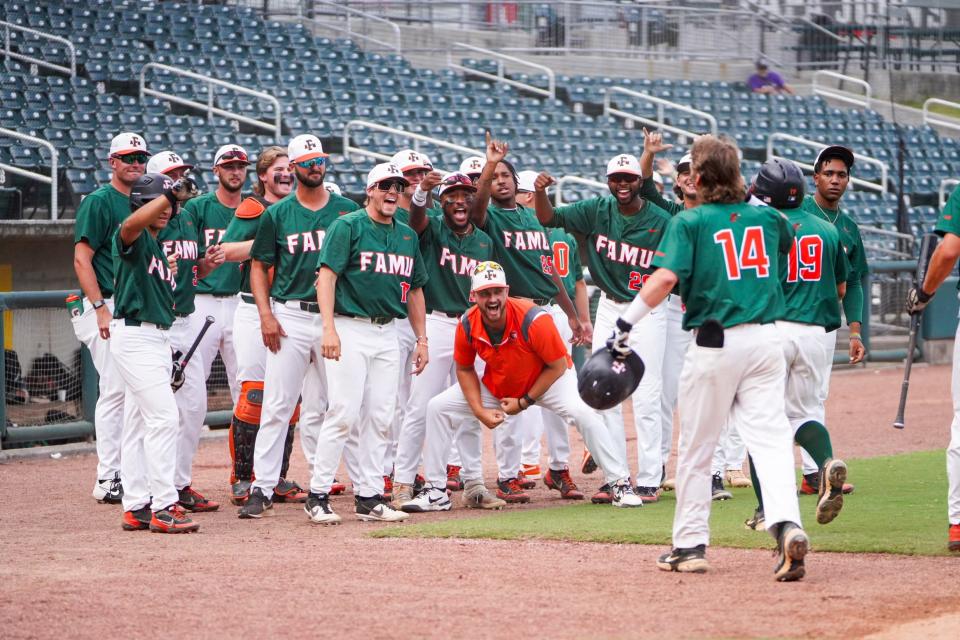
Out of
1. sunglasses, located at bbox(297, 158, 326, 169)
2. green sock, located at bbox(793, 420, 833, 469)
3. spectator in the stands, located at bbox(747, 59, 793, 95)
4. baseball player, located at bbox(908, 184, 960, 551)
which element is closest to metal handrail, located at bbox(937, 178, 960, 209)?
spectator in the stands, located at bbox(747, 59, 793, 95)

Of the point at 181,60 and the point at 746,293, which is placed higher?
the point at 181,60

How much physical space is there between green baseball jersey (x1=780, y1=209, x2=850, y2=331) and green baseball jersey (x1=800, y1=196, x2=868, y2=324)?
76cm

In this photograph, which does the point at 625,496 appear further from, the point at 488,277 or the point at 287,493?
the point at 287,493

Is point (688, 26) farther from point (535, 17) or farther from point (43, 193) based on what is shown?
point (43, 193)

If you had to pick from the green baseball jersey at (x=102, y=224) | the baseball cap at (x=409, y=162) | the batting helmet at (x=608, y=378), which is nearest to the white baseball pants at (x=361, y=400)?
the baseball cap at (x=409, y=162)

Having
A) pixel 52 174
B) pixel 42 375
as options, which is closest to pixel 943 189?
pixel 52 174

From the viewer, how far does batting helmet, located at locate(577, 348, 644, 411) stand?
581 cm

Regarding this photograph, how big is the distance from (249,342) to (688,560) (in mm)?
3822

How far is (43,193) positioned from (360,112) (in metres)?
6.82

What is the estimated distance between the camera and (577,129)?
22344mm

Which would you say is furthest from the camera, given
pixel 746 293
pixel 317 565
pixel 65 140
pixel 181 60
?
pixel 181 60

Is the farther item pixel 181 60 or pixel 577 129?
pixel 577 129

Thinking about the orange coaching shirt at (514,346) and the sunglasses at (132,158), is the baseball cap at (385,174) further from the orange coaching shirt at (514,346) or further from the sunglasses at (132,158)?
the sunglasses at (132,158)

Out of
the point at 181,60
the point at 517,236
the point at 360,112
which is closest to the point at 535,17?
the point at 360,112
